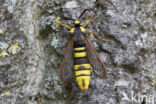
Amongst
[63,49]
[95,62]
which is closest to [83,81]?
[95,62]

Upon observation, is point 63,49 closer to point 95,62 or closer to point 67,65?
point 67,65

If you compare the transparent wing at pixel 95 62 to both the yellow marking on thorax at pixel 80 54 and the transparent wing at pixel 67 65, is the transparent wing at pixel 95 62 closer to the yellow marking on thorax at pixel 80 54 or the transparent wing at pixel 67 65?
the yellow marking on thorax at pixel 80 54

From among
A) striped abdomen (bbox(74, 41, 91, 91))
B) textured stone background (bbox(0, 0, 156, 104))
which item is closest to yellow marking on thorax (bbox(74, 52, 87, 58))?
striped abdomen (bbox(74, 41, 91, 91))

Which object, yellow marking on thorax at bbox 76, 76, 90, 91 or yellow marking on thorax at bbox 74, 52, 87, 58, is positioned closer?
yellow marking on thorax at bbox 76, 76, 90, 91

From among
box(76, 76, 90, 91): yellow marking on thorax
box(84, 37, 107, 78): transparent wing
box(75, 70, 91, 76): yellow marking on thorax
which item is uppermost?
box(84, 37, 107, 78): transparent wing

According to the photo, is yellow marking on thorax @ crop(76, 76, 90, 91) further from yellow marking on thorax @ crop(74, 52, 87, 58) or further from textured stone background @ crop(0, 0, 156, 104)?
yellow marking on thorax @ crop(74, 52, 87, 58)

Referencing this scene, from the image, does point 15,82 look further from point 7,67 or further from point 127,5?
point 127,5
